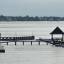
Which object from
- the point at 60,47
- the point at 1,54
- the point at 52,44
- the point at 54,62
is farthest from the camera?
the point at 52,44

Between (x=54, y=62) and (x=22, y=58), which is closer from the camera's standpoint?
(x=54, y=62)

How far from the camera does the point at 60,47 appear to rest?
140 feet

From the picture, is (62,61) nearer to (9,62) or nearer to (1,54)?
(9,62)

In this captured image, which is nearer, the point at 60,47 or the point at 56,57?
the point at 56,57

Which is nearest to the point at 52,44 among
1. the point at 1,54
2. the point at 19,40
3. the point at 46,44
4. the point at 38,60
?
the point at 46,44

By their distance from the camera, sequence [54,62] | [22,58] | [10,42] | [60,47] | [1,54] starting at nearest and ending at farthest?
[54,62], [22,58], [1,54], [60,47], [10,42]

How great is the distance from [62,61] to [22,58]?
13.6 ft

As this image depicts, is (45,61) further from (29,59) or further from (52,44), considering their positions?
(52,44)

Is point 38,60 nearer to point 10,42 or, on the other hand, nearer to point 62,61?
point 62,61

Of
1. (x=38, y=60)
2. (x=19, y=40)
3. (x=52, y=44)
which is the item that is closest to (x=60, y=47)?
(x=52, y=44)

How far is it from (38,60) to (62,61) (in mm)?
2191

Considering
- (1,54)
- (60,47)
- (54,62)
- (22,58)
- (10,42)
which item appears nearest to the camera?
(54,62)

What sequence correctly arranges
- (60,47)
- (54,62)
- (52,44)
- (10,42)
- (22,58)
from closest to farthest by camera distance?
1. (54,62)
2. (22,58)
3. (60,47)
4. (52,44)
5. (10,42)

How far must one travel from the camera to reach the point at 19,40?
4981cm
